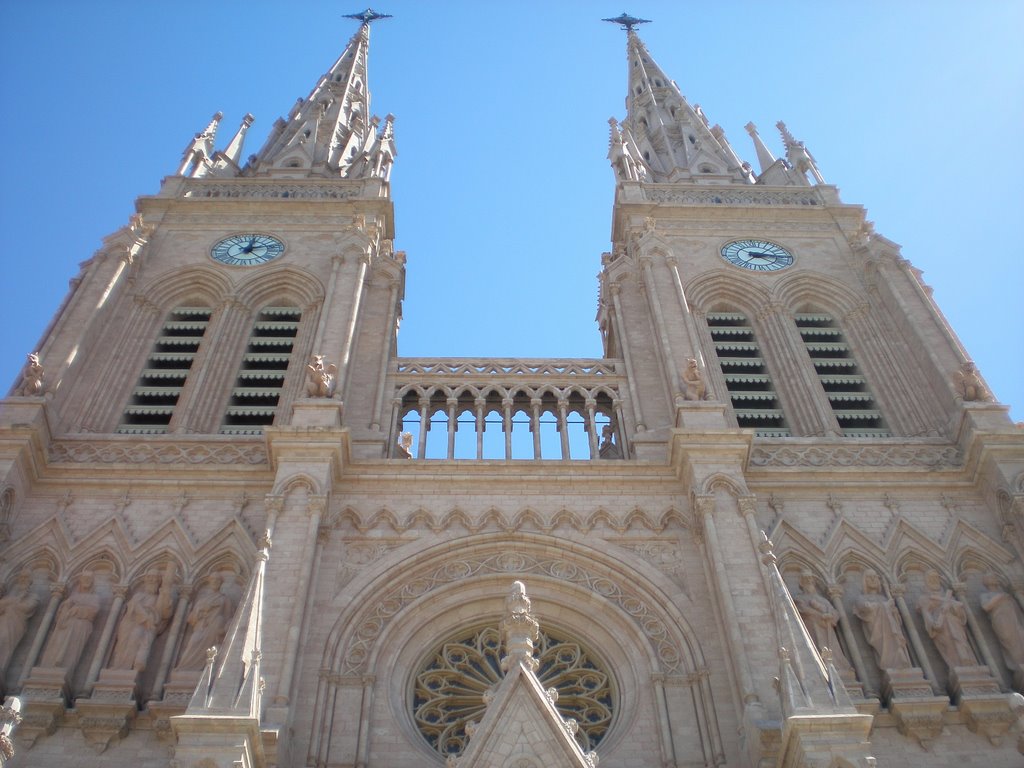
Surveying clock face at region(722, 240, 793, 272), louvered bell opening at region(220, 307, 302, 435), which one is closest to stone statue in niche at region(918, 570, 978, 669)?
clock face at region(722, 240, 793, 272)

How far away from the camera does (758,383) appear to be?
24.5 metres

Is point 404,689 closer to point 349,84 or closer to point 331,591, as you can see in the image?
point 331,591

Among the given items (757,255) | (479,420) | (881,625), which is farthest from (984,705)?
(757,255)

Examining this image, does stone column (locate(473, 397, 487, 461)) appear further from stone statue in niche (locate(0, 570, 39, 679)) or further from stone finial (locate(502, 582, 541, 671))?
stone statue in niche (locate(0, 570, 39, 679))

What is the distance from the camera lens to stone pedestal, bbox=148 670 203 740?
50.9 feet

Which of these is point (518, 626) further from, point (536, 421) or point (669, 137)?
point (669, 137)

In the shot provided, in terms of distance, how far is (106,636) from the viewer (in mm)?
16969

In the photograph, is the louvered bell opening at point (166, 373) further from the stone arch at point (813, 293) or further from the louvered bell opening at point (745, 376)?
the stone arch at point (813, 293)

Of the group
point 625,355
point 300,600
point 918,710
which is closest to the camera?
point 918,710

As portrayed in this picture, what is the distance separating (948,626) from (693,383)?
648cm

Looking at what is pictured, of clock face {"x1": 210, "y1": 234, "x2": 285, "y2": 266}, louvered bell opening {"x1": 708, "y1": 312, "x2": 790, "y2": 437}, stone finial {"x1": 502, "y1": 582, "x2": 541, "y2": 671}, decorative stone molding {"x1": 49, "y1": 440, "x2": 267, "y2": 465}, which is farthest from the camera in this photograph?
clock face {"x1": 210, "y1": 234, "x2": 285, "y2": 266}

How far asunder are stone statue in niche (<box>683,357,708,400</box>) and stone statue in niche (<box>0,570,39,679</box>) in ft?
38.8

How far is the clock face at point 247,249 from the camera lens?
90.2 ft

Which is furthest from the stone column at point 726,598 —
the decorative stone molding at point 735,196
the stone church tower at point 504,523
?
the decorative stone molding at point 735,196
